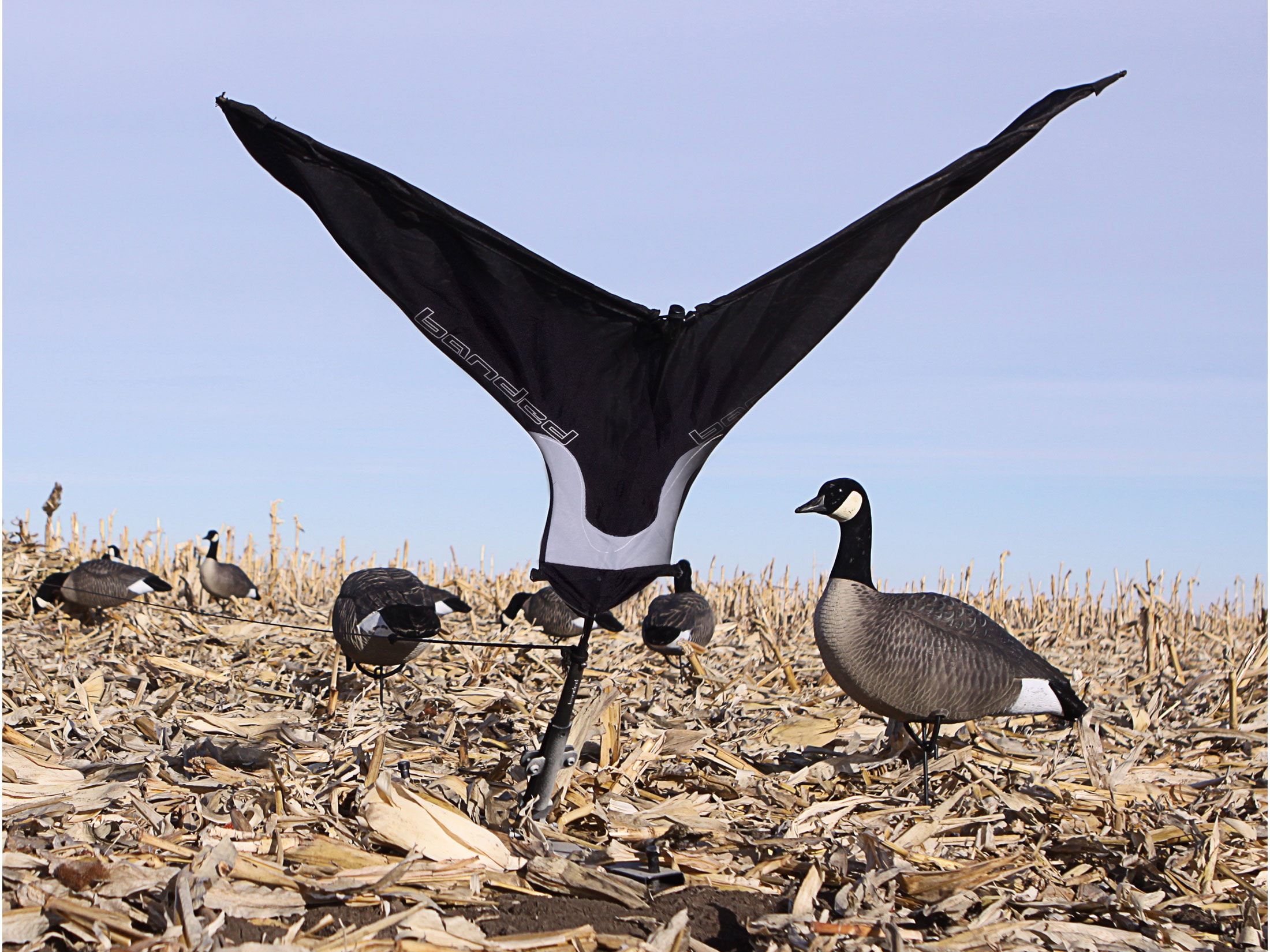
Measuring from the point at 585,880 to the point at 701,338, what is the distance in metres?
2.28

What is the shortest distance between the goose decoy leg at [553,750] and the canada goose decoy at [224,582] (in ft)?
40.3

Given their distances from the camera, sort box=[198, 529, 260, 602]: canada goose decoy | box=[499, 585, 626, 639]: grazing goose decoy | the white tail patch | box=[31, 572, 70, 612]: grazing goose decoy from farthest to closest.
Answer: box=[198, 529, 260, 602]: canada goose decoy, box=[31, 572, 70, 612]: grazing goose decoy, box=[499, 585, 626, 639]: grazing goose decoy, the white tail patch

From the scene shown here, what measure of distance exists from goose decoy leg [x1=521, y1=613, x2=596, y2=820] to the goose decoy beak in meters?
2.72

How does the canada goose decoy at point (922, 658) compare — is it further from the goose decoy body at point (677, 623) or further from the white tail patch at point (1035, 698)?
the goose decoy body at point (677, 623)

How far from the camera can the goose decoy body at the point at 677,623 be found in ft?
35.6

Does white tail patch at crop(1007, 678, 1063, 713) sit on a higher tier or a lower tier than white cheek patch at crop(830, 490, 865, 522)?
lower

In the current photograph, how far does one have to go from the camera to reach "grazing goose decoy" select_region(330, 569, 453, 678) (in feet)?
27.2

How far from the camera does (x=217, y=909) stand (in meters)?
3.84

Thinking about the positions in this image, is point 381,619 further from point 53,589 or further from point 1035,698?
point 53,589

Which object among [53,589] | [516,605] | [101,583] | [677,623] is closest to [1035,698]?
[677,623]

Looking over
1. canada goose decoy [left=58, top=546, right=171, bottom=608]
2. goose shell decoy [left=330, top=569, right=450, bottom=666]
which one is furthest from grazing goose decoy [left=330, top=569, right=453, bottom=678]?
canada goose decoy [left=58, top=546, right=171, bottom=608]

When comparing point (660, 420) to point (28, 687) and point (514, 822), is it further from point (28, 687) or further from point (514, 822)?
point (28, 687)

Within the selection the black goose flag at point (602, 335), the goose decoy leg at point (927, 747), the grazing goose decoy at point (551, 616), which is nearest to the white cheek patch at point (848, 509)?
the goose decoy leg at point (927, 747)

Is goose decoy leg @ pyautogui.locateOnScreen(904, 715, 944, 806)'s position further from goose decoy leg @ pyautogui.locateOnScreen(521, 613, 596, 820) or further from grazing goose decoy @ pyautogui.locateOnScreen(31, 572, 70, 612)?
grazing goose decoy @ pyautogui.locateOnScreen(31, 572, 70, 612)
